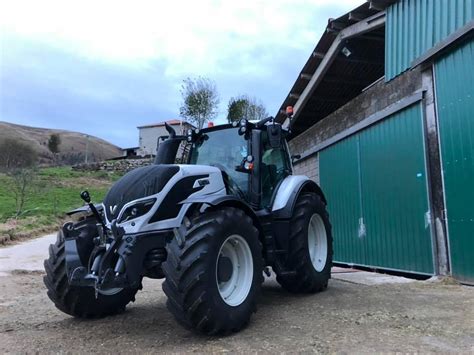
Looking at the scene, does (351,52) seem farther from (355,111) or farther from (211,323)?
(211,323)

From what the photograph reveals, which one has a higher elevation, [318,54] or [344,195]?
[318,54]

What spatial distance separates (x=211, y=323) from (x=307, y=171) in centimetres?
892

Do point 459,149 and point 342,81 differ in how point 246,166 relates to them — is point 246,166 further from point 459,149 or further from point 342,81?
point 342,81

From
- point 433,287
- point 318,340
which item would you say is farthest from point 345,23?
point 318,340

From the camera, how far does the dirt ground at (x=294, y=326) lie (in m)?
3.85

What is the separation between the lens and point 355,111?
9.56 metres

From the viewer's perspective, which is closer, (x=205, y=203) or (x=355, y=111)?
(x=205, y=203)

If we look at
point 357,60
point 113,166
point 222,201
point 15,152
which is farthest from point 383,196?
point 15,152

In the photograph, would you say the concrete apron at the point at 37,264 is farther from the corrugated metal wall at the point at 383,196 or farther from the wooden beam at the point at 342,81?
the wooden beam at the point at 342,81

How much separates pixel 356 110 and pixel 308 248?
462cm

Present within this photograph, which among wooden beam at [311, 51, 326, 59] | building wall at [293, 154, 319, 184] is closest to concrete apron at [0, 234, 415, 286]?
building wall at [293, 154, 319, 184]

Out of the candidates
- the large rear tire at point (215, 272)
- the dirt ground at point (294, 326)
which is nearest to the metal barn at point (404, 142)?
the dirt ground at point (294, 326)

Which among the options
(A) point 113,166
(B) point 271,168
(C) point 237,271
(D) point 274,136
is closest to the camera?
(C) point 237,271

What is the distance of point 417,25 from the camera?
7.74m
